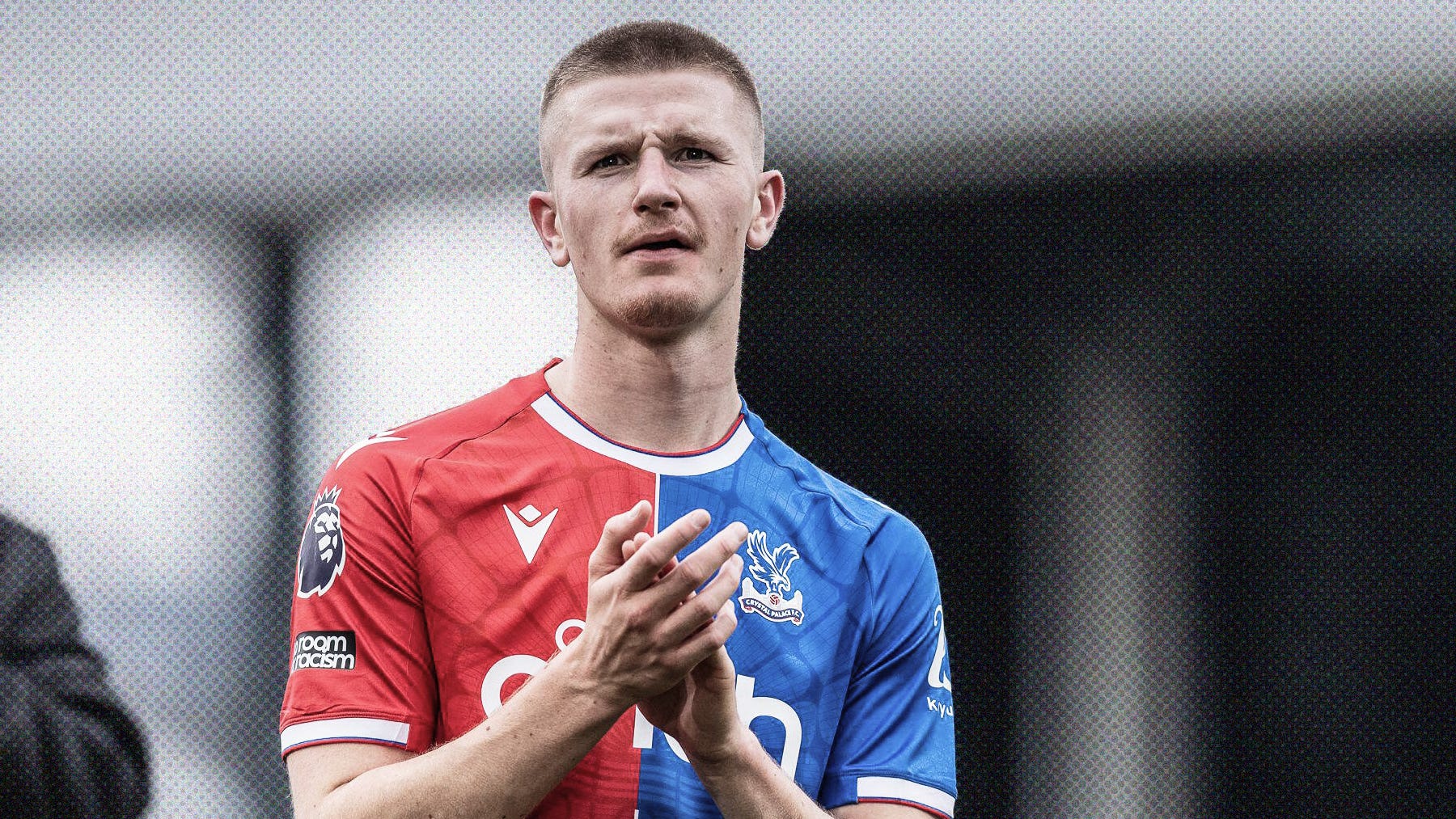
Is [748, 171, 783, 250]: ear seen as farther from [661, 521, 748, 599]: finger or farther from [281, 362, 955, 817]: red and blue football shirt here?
[661, 521, 748, 599]: finger

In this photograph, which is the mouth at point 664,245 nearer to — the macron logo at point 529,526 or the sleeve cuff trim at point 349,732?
the macron logo at point 529,526

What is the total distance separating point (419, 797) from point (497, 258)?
1425 millimetres

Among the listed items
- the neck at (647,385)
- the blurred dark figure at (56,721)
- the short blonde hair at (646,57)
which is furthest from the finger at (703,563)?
the blurred dark figure at (56,721)

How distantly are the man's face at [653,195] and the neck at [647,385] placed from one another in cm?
3

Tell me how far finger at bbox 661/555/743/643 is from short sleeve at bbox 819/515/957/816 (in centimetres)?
46

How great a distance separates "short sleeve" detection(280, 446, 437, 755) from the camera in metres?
1.21

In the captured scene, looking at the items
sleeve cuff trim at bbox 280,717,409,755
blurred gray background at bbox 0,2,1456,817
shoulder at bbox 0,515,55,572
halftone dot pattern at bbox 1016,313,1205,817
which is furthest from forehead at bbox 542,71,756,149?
shoulder at bbox 0,515,55,572

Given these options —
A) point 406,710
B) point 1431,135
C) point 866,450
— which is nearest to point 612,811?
point 406,710

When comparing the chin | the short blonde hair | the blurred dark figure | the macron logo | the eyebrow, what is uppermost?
the short blonde hair

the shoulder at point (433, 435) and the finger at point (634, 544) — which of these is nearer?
the finger at point (634, 544)

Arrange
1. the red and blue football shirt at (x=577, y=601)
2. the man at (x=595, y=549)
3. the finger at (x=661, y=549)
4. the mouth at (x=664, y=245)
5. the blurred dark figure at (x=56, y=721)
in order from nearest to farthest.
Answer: the finger at (x=661, y=549), the man at (x=595, y=549), the red and blue football shirt at (x=577, y=601), the mouth at (x=664, y=245), the blurred dark figure at (x=56, y=721)

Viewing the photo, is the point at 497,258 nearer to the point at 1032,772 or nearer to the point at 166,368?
the point at 166,368

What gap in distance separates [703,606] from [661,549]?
0.07 metres

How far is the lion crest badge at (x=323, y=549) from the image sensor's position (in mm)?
1263
